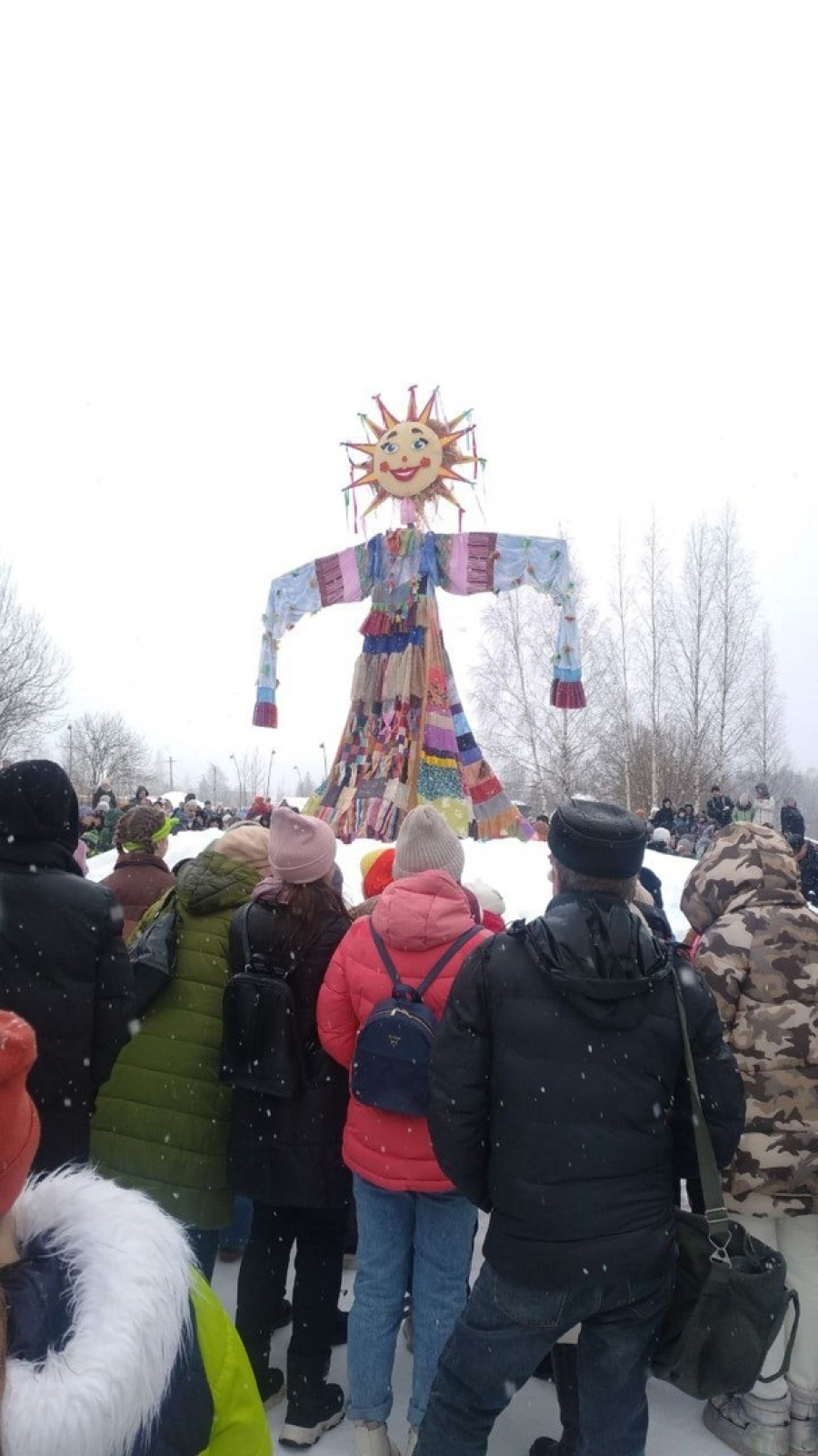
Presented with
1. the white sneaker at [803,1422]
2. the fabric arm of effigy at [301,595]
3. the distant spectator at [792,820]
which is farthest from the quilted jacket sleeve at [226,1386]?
the distant spectator at [792,820]

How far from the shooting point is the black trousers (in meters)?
2.56

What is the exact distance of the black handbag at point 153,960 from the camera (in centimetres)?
269

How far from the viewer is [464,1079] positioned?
1957 mm

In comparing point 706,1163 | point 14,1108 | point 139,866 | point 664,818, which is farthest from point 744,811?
point 14,1108

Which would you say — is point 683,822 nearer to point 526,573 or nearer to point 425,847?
point 526,573

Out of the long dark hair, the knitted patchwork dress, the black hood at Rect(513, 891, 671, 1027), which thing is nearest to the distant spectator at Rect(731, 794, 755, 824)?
the knitted patchwork dress

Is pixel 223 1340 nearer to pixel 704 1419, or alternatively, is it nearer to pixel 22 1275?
pixel 22 1275

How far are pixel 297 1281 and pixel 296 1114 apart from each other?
49 centimetres

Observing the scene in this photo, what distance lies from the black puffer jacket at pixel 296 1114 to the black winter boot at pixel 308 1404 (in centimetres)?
44

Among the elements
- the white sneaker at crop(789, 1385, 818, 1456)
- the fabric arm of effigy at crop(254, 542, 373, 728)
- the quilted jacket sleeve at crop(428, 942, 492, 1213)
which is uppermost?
the fabric arm of effigy at crop(254, 542, 373, 728)

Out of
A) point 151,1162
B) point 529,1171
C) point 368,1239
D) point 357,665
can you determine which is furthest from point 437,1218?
point 357,665

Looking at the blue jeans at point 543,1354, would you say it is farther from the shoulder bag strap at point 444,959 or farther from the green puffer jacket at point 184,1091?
the green puffer jacket at point 184,1091

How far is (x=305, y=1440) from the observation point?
96.6 inches

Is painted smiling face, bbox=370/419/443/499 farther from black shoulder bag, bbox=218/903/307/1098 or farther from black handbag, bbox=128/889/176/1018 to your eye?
black shoulder bag, bbox=218/903/307/1098
